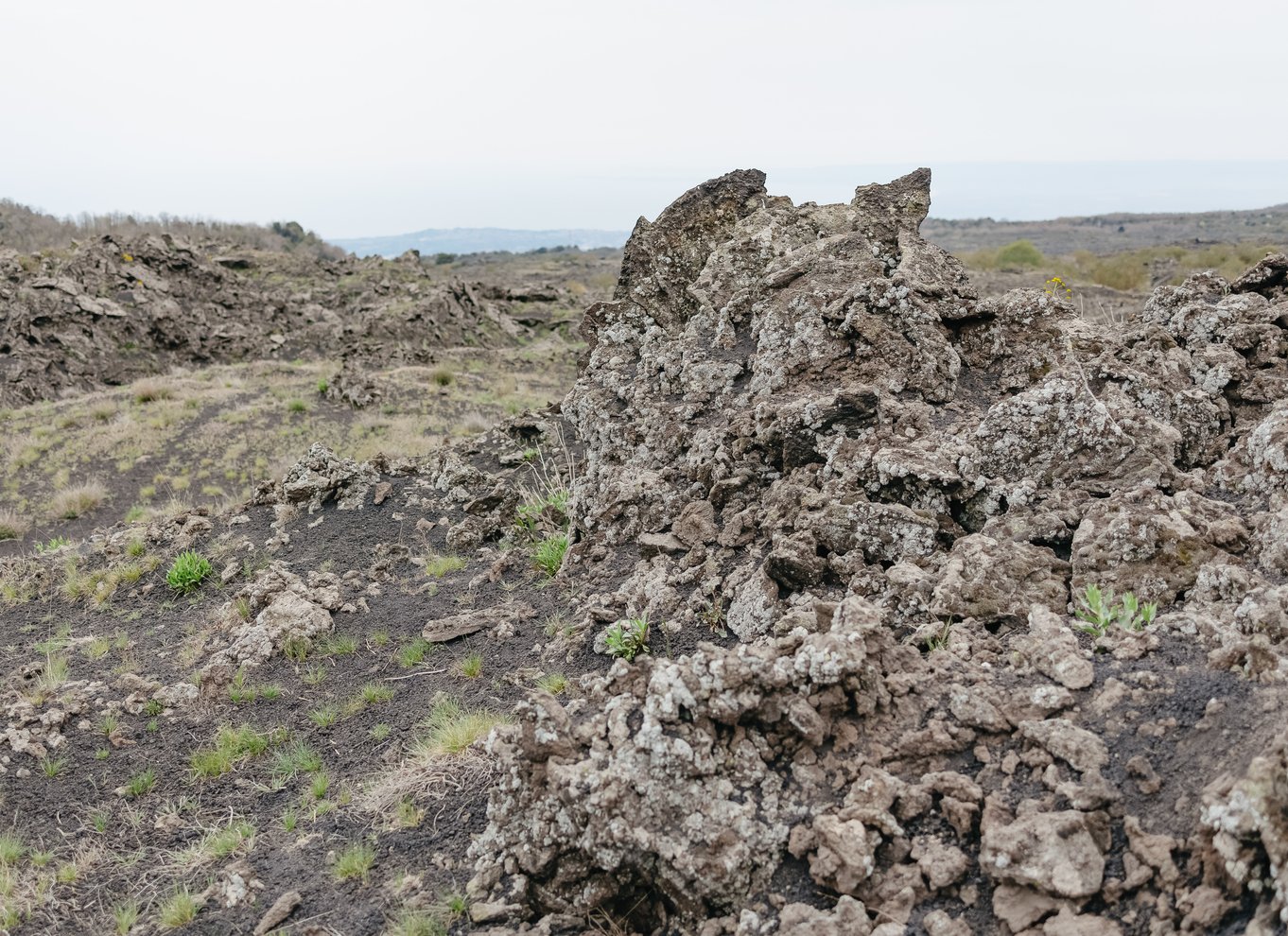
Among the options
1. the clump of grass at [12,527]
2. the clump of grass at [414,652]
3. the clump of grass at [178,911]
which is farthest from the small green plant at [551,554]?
the clump of grass at [12,527]

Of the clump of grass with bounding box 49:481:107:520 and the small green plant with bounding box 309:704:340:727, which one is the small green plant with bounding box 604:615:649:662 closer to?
the small green plant with bounding box 309:704:340:727

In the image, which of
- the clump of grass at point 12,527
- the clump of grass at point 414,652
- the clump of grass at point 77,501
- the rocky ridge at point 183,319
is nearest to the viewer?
the clump of grass at point 414,652

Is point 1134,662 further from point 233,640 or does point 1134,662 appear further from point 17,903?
point 233,640

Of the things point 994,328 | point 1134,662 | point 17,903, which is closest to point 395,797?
point 17,903

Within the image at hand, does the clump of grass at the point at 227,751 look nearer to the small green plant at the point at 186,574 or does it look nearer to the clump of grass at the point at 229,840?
the clump of grass at the point at 229,840

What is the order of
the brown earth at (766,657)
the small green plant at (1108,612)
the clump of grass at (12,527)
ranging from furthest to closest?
the clump of grass at (12,527), the small green plant at (1108,612), the brown earth at (766,657)

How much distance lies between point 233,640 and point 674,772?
4299mm

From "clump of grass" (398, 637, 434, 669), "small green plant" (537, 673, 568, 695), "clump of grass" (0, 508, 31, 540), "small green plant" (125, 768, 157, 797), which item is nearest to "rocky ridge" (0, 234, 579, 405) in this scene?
"clump of grass" (0, 508, 31, 540)

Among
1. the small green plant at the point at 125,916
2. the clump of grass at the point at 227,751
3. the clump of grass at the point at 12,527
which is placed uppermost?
the clump of grass at the point at 227,751

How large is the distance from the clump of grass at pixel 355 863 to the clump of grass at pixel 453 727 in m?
0.66

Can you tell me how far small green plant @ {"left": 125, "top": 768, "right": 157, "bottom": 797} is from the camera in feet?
13.8

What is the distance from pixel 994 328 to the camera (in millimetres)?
4988

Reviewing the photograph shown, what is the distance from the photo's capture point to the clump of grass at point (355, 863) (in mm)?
3195

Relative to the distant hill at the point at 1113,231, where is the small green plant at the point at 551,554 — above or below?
below
